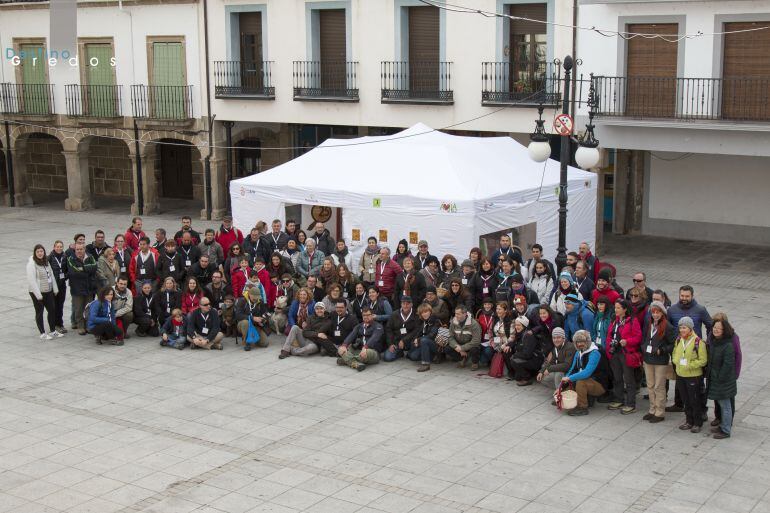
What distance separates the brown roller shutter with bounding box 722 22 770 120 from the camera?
71.6 ft

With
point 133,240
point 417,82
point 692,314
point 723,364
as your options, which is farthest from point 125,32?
point 723,364

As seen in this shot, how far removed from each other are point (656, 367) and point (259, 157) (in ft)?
69.1

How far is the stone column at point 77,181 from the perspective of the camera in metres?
33.3

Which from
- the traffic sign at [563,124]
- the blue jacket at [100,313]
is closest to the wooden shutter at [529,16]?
the traffic sign at [563,124]

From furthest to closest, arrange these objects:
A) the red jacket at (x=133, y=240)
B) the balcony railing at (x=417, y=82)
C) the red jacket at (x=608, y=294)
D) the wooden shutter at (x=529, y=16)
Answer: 1. the balcony railing at (x=417, y=82)
2. the wooden shutter at (x=529, y=16)
3. the red jacket at (x=133, y=240)
4. the red jacket at (x=608, y=294)

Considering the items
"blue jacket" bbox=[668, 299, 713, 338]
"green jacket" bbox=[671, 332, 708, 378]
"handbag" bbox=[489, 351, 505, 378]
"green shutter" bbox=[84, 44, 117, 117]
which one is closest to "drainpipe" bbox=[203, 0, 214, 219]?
"green shutter" bbox=[84, 44, 117, 117]

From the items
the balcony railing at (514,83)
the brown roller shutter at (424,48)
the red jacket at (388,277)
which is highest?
the brown roller shutter at (424,48)

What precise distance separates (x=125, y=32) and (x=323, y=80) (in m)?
6.94

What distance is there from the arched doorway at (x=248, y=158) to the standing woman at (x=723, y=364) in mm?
21747

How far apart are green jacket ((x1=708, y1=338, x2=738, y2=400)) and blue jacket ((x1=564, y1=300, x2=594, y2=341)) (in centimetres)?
210

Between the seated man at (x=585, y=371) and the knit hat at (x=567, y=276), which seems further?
the knit hat at (x=567, y=276)

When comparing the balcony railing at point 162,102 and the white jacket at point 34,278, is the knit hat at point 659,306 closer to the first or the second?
the white jacket at point 34,278

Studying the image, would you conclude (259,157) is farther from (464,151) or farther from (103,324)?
(103,324)

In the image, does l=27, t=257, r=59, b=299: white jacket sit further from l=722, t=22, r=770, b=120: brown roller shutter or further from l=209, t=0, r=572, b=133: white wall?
l=722, t=22, r=770, b=120: brown roller shutter
